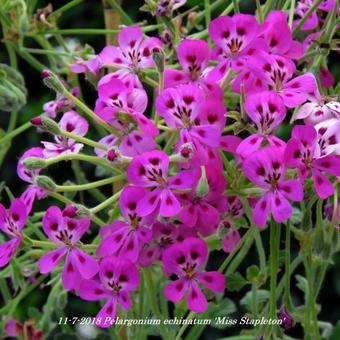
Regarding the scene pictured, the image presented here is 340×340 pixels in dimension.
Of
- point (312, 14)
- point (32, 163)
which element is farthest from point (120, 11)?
point (32, 163)

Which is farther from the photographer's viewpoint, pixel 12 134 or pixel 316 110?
pixel 12 134

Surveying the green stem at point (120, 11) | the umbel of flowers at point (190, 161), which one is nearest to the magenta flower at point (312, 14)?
the umbel of flowers at point (190, 161)

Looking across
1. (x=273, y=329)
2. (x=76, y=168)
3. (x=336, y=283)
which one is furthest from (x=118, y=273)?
(x=336, y=283)

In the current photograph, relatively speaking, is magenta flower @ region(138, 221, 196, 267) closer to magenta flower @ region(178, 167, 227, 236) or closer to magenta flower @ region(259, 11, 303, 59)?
magenta flower @ region(178, 167, 227, 236)

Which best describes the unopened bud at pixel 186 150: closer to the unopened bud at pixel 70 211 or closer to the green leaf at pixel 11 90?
the unopened bud at pixel 70 211

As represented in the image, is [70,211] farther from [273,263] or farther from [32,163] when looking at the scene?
[273,263]

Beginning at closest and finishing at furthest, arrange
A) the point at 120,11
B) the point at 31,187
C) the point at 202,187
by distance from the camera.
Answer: the point at 202,187 → the point at 31,187 → the point at 120,11
